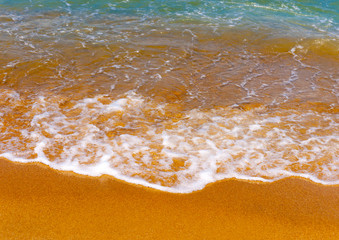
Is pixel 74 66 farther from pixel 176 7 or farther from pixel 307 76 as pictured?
pixel 176 7

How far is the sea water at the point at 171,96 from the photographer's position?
172 inches

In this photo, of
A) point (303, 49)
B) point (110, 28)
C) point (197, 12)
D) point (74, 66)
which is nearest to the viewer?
point (74, 66)

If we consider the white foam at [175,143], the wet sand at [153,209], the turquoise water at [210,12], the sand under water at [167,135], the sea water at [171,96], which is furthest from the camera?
the turquoise water at [210,12]

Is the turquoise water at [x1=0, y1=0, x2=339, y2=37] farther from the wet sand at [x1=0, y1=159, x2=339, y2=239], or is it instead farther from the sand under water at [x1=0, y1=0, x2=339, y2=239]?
the wet sand at [x1=0, y1=159, x2=339, y2=239]

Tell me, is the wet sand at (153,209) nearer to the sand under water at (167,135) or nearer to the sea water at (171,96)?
the sand under water at (167,135)

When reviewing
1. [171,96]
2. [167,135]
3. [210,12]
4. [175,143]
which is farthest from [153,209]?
[210,12]

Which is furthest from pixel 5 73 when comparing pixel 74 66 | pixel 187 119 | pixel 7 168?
pixel 187 119

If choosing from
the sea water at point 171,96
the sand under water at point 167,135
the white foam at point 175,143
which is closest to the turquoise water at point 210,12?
the sea water at point 171,96

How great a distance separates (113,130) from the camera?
4996mm

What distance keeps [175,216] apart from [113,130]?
79.7 inches

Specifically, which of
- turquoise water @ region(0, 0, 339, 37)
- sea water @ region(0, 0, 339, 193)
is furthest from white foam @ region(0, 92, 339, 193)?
turquoise water @ region(0, 0, 339, 37)

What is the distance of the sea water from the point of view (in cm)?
437

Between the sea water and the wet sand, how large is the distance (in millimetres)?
203

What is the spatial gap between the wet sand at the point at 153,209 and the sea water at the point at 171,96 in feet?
0.66
